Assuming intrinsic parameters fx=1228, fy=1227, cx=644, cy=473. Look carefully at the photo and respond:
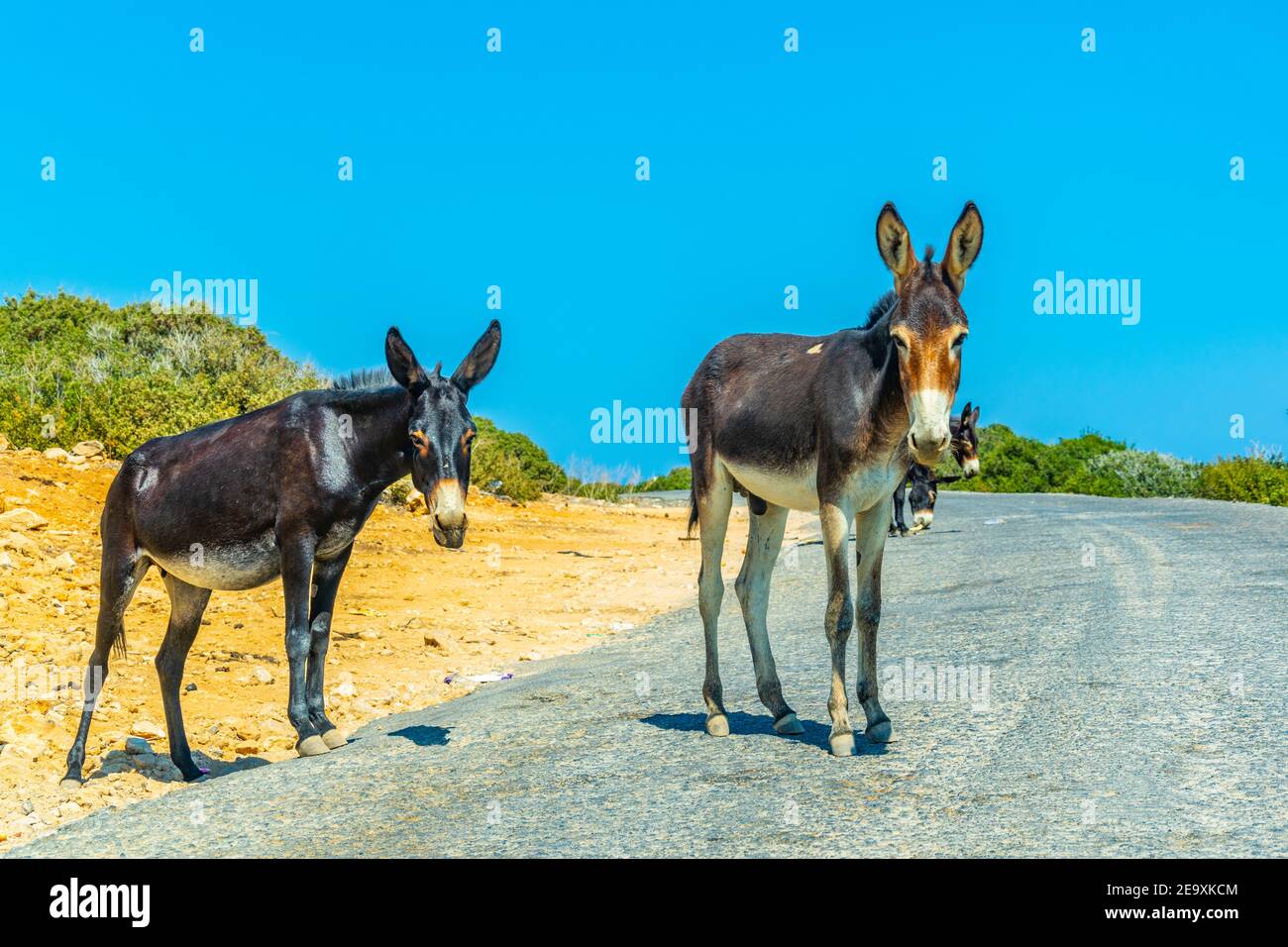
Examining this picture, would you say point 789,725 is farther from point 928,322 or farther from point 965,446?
point 965,446

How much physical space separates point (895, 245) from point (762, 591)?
108 inches

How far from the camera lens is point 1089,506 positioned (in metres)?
30.2

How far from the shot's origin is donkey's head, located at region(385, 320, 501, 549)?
7977 mm

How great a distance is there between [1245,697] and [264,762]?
716 centimetres

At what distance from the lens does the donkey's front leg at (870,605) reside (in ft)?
25.0

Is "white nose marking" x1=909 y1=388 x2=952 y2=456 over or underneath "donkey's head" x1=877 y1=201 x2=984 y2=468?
underneath

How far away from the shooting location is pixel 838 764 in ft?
23.9

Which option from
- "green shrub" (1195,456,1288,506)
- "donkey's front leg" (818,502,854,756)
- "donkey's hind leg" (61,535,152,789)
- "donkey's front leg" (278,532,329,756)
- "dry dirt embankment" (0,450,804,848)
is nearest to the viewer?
"donkey's front leg" (818,502,854,756)

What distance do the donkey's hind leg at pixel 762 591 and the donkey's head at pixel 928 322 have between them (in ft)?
6.82

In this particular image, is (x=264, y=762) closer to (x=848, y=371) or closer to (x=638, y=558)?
(x=848, y=371)

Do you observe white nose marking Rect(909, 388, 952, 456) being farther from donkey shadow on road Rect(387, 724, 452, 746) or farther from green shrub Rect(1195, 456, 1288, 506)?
green shrub Rect(1195, 456, 1288, 506)

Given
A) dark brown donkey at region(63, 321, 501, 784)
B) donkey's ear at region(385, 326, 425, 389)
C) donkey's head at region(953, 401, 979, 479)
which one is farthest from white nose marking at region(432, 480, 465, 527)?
donkey's head at region(953, 401, 979, 479)

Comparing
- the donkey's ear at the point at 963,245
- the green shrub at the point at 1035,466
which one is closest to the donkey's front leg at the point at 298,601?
the donkey's ear at the point at 963,245
